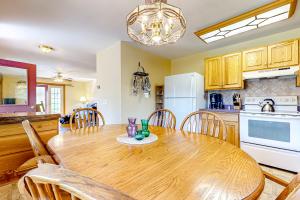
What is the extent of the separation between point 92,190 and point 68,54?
4421 mm

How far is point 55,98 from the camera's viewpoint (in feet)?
25.9

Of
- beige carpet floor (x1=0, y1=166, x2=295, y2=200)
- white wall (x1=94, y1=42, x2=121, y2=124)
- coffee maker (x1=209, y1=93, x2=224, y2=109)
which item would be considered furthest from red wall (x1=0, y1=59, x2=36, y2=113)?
coffee maker (x1=209, y1=93, x2=224, y2=109)

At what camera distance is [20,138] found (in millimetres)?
1702

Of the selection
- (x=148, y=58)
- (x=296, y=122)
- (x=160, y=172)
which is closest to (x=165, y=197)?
(x=160, y=172)

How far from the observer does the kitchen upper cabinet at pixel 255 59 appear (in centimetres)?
253

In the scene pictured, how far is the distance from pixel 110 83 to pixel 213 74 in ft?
7.45

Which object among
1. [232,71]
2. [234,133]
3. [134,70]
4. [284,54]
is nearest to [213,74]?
[232,71]

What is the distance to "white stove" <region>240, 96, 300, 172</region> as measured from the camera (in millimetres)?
2078

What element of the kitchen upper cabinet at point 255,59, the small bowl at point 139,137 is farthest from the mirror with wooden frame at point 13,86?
the kitchen upper cabinet at point 255,59

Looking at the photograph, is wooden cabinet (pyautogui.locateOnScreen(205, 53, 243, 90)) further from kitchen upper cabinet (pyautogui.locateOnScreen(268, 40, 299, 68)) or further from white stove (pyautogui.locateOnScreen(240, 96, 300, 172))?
white stove (pyautogui.locateOnScreen(240, 96, 300, 172))

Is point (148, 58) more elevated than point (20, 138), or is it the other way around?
point (148, 58)

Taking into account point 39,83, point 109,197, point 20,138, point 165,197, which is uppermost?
point 39,83

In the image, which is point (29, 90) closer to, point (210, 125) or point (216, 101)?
point (210, 125)

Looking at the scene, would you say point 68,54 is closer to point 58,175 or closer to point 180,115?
point 180,115
